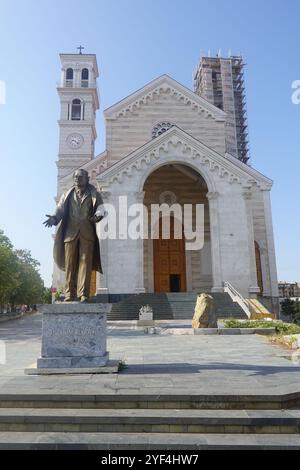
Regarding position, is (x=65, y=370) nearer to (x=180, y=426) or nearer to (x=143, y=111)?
(x=180, y=426)

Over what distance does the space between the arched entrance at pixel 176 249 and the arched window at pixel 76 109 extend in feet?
59.2

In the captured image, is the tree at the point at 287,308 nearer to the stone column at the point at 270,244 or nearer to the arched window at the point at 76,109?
the stone column at the point at 270,244

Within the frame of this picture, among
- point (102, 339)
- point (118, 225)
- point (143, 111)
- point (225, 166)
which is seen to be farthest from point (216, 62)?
point (102, 339)

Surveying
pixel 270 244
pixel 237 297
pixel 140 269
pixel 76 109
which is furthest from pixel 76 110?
pixel 237 297

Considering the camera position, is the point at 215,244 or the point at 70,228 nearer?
the point at 70,228

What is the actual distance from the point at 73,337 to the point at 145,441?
2972 mm

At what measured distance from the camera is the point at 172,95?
3294 centimetres

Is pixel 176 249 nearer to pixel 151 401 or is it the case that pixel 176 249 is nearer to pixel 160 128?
pixel 160 128

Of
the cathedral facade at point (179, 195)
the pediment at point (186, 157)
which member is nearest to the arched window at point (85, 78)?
the cathedral facade at point (179, 195)

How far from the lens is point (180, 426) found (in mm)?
4723

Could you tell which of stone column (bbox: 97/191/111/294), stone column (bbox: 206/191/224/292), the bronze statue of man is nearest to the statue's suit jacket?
the bronze statue of man

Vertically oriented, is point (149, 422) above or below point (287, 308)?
below

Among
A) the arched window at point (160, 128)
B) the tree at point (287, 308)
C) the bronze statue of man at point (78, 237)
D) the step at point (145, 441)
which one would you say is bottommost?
the step at point (145, 441)

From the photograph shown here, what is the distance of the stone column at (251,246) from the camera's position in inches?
997
